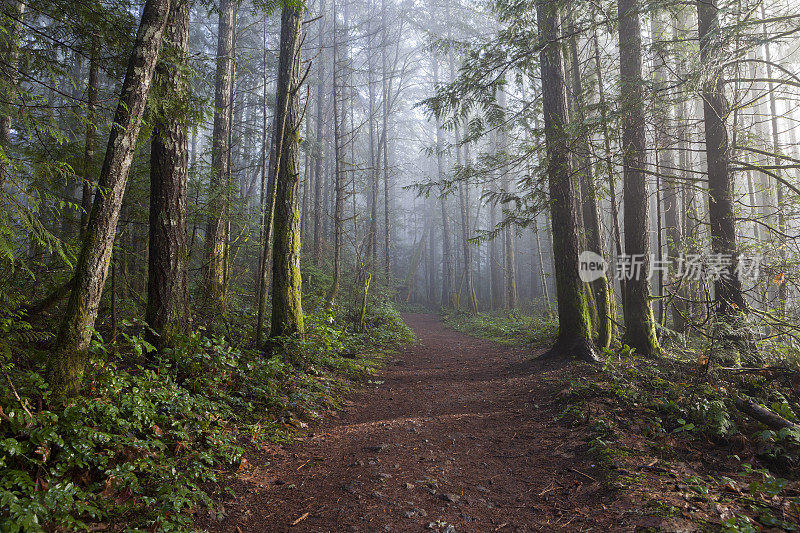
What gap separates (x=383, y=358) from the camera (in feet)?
27.8

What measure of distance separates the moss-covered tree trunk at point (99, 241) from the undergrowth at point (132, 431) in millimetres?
144

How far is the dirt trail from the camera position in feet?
9.45

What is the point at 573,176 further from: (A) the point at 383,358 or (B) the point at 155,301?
(B) the point at 155,301

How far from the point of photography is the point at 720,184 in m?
6.78

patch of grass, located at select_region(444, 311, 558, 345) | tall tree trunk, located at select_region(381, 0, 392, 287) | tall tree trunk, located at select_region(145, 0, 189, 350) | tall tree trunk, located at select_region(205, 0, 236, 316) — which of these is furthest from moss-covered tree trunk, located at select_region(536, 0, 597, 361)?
tall tree trunk, located at select_region(381, 0, 392, 287)

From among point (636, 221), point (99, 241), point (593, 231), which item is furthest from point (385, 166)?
point (99, 241)

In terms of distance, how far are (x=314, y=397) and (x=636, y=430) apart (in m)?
3.87

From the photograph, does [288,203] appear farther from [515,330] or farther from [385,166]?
[385,166]

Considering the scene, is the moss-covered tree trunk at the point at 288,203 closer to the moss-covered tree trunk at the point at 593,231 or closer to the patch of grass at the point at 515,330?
the moss-covered tree trunk at the point at 593,231

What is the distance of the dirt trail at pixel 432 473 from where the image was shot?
2879 millimetres

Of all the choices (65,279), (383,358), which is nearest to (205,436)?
(65,279)

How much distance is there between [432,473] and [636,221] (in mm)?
7005

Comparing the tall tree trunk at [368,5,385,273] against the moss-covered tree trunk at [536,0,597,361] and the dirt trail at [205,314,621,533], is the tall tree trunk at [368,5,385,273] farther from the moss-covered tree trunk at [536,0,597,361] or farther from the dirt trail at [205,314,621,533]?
the dirt trail at [205,314,621,533]

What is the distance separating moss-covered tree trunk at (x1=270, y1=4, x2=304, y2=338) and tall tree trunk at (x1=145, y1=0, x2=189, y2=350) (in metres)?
1.83
